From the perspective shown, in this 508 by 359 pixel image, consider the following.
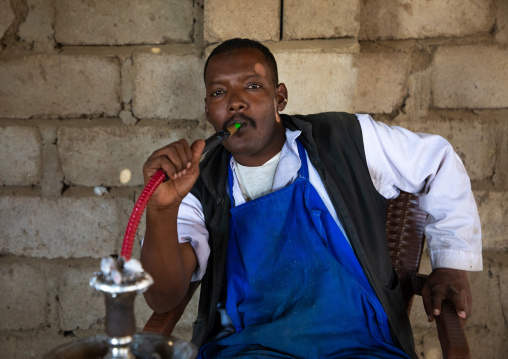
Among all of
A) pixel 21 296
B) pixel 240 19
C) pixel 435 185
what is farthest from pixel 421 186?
pixel 21 296

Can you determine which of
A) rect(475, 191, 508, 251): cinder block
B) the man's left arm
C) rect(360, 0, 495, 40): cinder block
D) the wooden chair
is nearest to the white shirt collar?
the man's left arm

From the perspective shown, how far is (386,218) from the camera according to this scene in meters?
1.88

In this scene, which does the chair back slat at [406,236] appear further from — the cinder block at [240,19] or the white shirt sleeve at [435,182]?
the cinder block at [240,19]

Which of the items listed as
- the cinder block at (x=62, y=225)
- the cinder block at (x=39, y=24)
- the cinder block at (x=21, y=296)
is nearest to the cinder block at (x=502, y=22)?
the cinder block at (x=62, y=225)

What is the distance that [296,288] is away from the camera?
1.69m

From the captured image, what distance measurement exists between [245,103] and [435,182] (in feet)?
2.25

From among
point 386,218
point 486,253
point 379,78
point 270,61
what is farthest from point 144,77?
point 486,253

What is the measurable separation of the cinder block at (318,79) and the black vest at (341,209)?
1.07ft

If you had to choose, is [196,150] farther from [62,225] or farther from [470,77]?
[470,77]

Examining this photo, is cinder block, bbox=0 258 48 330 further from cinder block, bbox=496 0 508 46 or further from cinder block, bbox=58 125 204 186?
cinder block, bbox=496 0 508 46

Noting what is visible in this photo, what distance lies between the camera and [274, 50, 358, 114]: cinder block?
2.15 m

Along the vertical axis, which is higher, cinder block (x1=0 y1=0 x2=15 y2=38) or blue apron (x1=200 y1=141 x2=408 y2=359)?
cinder block (x1=0 y1=0 x2=15 y2=38)

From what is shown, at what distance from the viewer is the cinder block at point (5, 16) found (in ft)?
8.12

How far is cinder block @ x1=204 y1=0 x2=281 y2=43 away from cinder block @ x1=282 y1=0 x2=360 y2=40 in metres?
Answer: 0.06
